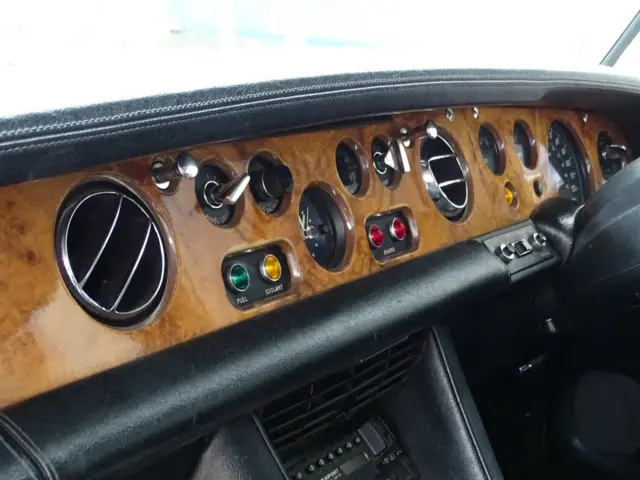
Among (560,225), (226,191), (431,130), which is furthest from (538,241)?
(226,191)

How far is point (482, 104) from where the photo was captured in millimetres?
1636

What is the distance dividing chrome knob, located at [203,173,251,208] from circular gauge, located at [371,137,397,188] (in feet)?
1.31

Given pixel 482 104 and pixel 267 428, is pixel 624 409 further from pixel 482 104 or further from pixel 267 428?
pixel 267 428

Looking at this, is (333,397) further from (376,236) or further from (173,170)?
(173,170)

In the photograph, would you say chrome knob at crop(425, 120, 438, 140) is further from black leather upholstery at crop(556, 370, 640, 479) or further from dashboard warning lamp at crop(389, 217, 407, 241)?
black leather upholstery at crop(556, 370, 640, 479)

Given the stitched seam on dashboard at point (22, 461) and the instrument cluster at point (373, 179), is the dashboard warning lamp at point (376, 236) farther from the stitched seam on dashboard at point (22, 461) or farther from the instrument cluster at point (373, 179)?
the stitched seam on dashboard at point (22, 461)

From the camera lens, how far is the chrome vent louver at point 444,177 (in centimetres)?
161

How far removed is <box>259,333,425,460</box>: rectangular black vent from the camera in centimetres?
129

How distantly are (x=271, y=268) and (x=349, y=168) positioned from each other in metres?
0.31

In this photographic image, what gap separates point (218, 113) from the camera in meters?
1.01

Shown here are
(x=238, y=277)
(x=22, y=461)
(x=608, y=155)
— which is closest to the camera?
(x=22, y=461)

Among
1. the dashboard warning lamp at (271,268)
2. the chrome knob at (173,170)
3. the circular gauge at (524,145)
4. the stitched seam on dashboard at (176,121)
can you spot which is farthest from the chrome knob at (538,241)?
the chrome knob at (173,170)

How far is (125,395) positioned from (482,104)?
1020mm

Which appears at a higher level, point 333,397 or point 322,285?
point 322,285
